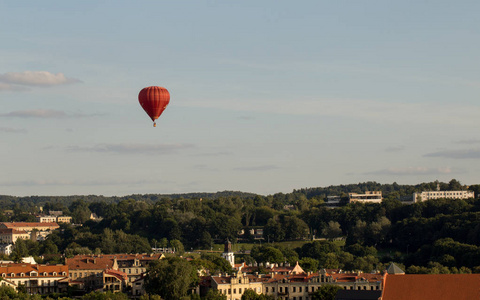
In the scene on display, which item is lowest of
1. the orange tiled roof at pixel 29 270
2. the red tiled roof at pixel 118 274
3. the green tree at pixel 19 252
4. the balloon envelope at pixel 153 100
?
the red tiled roof at pixel 118 274

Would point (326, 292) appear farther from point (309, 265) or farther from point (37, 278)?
point (37, 278)

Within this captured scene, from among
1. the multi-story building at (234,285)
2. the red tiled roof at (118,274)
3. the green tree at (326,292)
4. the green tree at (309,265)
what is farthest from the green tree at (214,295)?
the green tree at (309,265)

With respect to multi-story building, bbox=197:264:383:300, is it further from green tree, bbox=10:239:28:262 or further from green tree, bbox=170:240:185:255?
green tree, bbox=170:240:185:255

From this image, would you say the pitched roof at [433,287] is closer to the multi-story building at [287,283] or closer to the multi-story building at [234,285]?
the multi-story building at [287,283]

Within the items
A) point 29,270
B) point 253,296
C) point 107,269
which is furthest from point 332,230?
point 253,296

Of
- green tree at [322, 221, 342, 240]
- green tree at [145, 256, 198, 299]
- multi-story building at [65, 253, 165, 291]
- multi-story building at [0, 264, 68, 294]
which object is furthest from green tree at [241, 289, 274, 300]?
green tree at [322, 221, 342, 240]

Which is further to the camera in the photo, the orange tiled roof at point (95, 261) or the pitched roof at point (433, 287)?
the orange tiled roof at point (95, 261)

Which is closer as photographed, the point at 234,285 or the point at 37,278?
the point at 234,285
